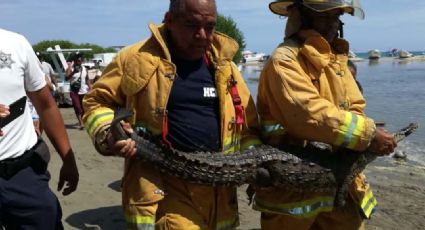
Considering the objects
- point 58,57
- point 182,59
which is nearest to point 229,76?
point 182,59

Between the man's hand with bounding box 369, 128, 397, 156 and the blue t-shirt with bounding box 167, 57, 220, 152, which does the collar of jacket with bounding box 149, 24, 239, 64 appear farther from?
the man's hand with bounding box 369, 128, 397, 156

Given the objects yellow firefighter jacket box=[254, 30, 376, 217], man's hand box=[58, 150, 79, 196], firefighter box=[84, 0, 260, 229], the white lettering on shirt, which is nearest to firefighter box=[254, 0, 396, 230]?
yellow firefighter jacket box=[254, 30, 376, 217]

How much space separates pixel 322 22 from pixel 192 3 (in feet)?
3.03

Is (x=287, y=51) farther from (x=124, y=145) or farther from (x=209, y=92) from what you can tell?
(x=124, y=145)

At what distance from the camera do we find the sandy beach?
6.13 meters

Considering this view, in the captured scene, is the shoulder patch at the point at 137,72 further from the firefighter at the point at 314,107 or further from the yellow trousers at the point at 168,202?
the firefighter at the point at 314,107

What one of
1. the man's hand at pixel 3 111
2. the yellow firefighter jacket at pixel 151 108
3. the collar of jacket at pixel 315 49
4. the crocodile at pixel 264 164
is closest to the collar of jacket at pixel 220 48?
the yellow firefighter jacket at pixel 151 108

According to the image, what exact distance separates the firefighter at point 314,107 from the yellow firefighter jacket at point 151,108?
26 cm

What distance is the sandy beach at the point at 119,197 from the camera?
6.13m

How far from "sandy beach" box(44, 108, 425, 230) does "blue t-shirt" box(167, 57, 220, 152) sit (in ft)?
9.60

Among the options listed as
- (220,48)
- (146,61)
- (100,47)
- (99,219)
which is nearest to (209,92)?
(220,48)

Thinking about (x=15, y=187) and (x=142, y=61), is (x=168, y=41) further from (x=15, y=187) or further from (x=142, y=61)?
(x=15, y=187)

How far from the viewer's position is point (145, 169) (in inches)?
126

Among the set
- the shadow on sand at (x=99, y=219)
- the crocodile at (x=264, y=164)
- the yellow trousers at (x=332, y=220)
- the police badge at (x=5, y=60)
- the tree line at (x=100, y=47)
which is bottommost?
the tree line at (x=100, y=47)
